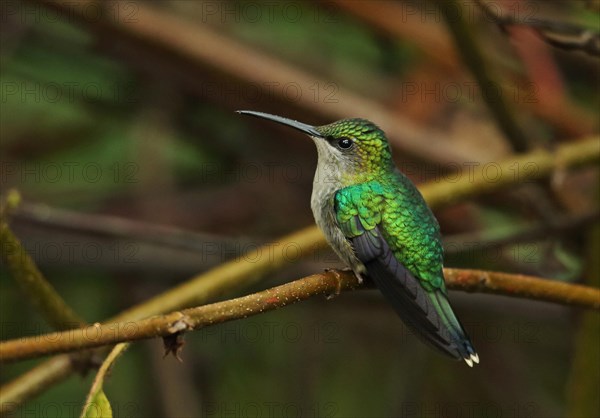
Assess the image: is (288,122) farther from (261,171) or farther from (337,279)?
(261,171)

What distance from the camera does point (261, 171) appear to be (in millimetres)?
4078

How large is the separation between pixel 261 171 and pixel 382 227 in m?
1.99

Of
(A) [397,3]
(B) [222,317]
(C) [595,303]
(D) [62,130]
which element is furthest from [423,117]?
(B) [222,317]

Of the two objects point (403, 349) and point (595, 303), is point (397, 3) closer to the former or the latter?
point (403, 349)

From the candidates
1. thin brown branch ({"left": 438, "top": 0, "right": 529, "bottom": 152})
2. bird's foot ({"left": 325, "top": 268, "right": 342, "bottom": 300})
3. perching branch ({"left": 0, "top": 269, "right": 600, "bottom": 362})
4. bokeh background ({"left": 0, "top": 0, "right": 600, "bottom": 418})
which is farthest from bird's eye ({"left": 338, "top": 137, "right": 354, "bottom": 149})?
bokeh background ({"left": 0, "top": 0, "right": 600, "bottom": 418})

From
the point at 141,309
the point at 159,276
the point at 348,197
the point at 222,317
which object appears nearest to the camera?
the point at 222,317

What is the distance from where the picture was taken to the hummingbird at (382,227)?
1865 mm

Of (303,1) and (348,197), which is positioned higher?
(303,1)

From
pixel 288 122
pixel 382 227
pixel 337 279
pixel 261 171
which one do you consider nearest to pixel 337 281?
pixel 337 279

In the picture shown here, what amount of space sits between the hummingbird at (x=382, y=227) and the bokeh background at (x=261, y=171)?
0.88 m

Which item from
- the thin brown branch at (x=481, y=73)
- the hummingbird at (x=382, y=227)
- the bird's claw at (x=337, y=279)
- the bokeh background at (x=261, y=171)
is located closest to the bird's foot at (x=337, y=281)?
the bird's claw at (x=337, y=279)

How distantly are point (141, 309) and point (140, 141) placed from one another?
82.6 inches

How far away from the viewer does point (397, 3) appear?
3.96 meters

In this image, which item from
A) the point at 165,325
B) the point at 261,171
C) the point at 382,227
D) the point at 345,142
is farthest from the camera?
the point at 261,171
